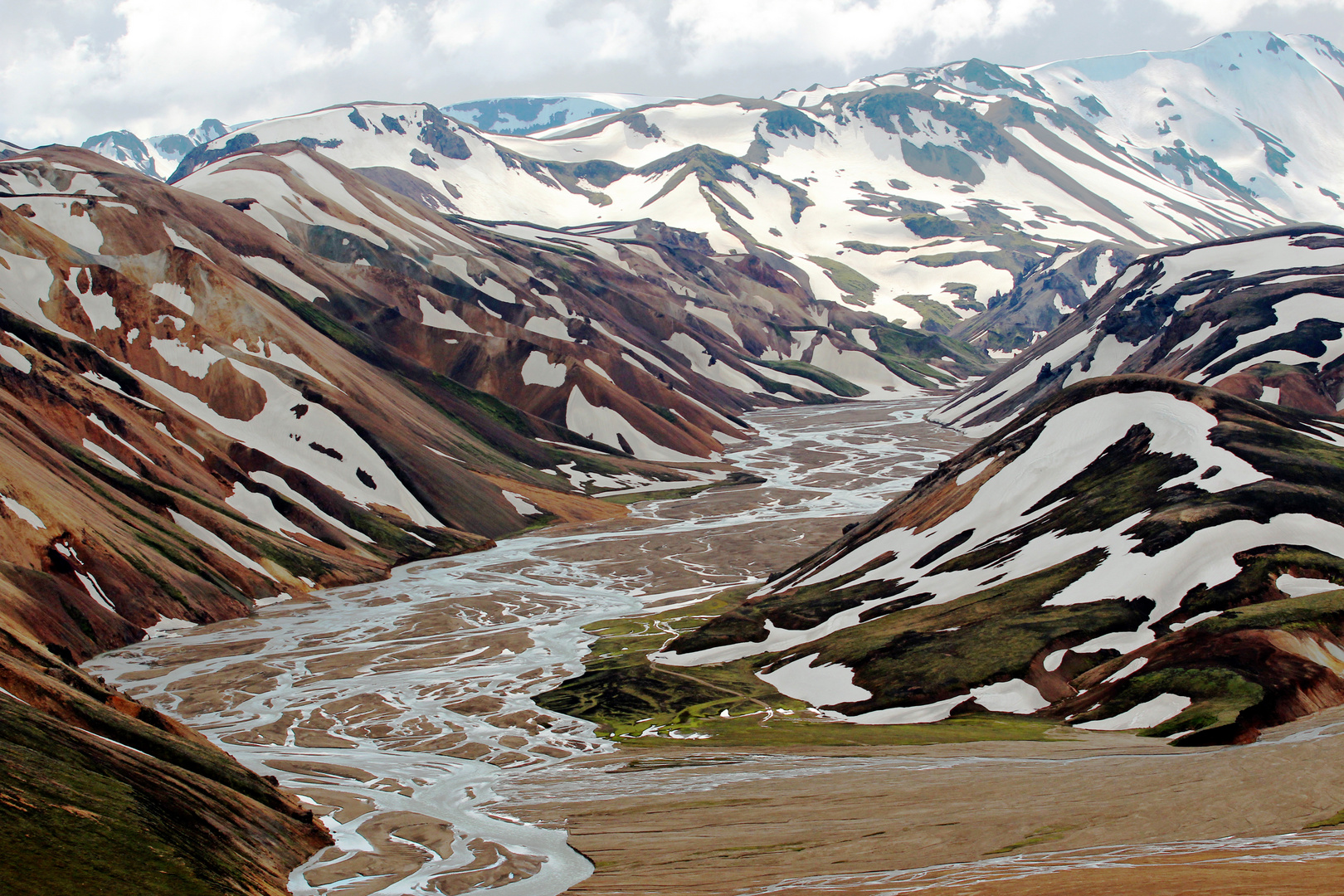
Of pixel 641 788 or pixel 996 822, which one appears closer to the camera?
pixel 996 822

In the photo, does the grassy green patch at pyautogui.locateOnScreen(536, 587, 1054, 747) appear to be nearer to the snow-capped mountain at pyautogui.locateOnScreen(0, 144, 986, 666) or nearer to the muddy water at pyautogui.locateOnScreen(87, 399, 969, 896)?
the muddy water at pyautogui.locateOnScreen(87, 399, 969, 896)

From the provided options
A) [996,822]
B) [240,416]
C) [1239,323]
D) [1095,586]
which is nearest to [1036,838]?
[996,822]

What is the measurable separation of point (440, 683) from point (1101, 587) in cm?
3454

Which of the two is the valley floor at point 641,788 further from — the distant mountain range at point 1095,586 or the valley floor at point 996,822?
the distant mountain range at point 1095,586

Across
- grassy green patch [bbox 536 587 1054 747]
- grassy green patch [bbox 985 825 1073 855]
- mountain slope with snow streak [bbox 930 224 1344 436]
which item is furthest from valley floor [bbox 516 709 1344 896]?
mountain slope with snow streak [bbox 930 224 1344 436]

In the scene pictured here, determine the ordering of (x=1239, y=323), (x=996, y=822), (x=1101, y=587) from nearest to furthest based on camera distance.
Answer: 1. (x=996, y=822)
2. (x=1101, y=587)
3. (x=1239, y=323)

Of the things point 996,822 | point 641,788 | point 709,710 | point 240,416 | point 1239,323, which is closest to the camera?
point 996,822

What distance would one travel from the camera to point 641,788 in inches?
1443

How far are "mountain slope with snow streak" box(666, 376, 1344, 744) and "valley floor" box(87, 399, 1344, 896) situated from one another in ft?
14.4

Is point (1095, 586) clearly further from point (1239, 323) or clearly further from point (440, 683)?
point (1239, 323)

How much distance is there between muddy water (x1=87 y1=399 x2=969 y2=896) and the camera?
101 ft

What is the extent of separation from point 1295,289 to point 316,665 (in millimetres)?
122370

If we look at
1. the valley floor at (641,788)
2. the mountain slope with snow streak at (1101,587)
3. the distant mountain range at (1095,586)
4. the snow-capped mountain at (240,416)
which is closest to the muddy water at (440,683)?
the valley floor at (641,788)

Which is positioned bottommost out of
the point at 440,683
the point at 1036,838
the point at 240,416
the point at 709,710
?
the point at 440,683
